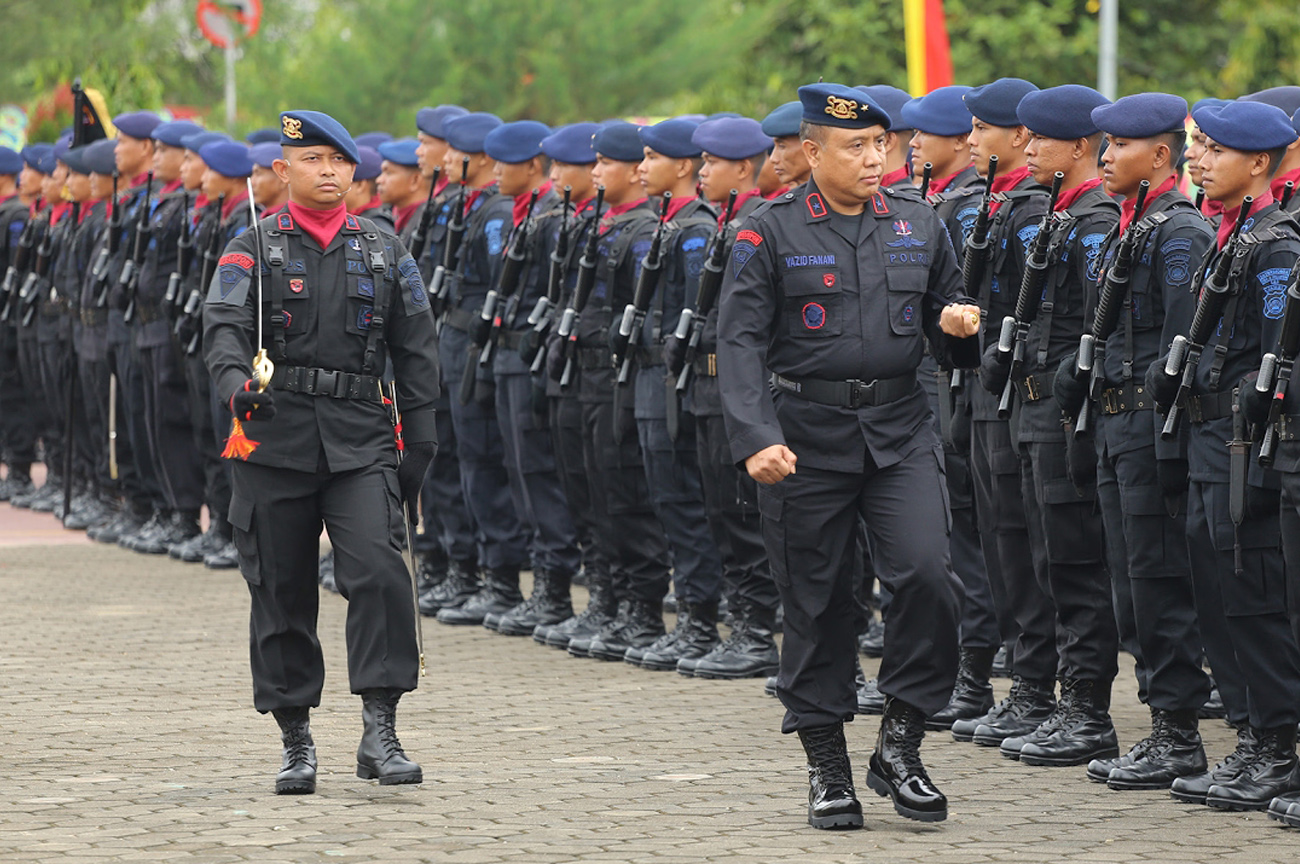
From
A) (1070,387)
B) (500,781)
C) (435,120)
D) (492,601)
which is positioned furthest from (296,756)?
(435,120)

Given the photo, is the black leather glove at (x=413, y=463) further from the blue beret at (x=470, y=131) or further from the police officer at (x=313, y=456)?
the blue beret at (x=470, y=131)

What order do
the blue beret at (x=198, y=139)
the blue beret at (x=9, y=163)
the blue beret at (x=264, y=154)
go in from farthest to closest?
the blue beret at (x=9, y=163) → the blue beret at (x=198, y=139) → the blue beret at (x=264, y=154)

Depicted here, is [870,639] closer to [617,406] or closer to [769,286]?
[617,406]

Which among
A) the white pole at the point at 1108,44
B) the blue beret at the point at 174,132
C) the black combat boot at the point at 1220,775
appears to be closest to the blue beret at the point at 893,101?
the black combat boot at the point at 1220,775

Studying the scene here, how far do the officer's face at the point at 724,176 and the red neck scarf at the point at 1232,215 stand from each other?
301 centimetres

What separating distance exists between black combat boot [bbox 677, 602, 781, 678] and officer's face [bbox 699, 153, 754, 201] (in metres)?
1.83

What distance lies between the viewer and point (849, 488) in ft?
22.1

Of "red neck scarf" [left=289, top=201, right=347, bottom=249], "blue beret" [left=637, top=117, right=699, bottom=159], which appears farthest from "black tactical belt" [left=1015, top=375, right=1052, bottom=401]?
"blue beret" [left=637, top=117, right=699, bottom=159]

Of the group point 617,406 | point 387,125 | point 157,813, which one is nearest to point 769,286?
point 157,813

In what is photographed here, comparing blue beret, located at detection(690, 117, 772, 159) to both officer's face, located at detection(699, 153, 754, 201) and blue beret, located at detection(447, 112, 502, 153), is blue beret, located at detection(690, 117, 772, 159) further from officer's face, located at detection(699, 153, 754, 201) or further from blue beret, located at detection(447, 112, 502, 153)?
blue beret, located at detection(447, 112, 502, 153)

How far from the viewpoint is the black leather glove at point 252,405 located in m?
6.71

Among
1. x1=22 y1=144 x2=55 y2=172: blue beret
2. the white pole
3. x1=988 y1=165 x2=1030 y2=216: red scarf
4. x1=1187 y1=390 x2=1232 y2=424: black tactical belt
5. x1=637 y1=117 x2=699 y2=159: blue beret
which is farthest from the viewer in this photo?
the white pole

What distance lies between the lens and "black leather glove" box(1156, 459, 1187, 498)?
7098 mm

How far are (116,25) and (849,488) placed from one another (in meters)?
29.8
